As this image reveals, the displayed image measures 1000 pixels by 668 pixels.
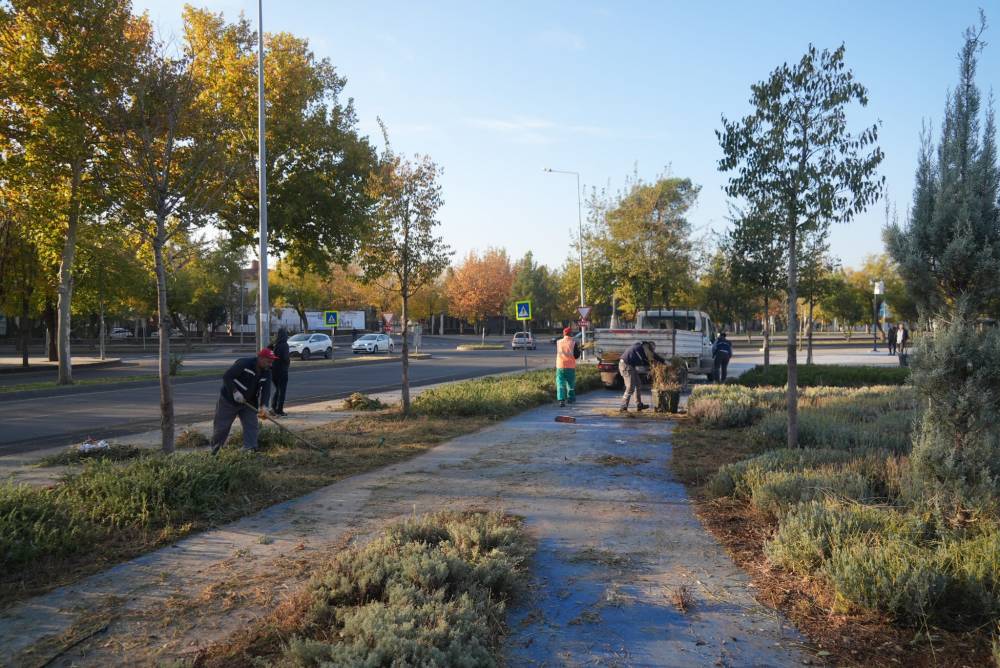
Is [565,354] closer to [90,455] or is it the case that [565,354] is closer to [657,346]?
[657,346]

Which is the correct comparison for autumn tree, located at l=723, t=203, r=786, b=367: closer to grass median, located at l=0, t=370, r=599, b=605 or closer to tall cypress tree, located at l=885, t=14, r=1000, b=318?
tall cypress tree, located at l=885, t=14, r=1000, b=318

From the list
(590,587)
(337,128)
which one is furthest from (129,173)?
(337,128)

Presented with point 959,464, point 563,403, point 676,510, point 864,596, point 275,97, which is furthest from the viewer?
point 275,97

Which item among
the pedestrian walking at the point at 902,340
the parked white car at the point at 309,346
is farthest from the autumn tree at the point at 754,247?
the parked white car at the point at 309,346

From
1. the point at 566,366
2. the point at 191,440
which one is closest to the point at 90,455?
the point at 191,440

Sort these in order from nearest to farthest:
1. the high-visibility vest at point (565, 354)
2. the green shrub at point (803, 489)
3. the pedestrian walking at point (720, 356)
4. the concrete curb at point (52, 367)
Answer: the green shrub at point (803, 489), the high-visibility vest at point (565, 354), the pedestrian walking at point (720, 356), the concrete curb at point (52, 367)

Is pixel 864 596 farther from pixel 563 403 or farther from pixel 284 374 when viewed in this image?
pixel 284 374

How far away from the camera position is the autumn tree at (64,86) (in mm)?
7785

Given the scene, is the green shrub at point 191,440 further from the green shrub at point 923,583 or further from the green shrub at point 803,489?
the green shrub at point 923,583

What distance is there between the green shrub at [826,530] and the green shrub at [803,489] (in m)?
0.43

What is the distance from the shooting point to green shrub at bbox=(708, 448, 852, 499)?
20.6 feet

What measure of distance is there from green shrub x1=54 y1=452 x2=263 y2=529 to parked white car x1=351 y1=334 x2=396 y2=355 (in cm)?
3838

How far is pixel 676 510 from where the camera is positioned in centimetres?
622

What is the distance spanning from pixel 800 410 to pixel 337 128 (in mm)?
14582
